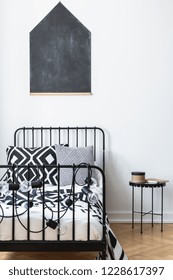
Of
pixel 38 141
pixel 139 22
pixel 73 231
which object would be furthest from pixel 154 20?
pixel 73 231

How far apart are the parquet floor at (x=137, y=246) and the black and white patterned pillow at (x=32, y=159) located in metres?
0.77

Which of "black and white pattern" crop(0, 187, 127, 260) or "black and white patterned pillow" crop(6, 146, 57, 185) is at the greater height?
"black and white patterned pillow" crop(6, 146, 57, 185)

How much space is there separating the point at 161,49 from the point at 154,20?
30 cm

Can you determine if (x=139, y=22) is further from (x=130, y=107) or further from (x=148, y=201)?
(x=148, y=201)

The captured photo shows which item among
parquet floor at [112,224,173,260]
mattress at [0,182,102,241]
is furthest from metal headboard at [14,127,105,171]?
mattress at [0,182,102,241]

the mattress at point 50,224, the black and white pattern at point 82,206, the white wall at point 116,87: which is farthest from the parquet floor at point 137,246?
the mattress at point 50,224

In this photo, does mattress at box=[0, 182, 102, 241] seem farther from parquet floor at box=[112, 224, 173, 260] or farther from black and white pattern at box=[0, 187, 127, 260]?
parquet floor at box=[112, 224, 173, 260]

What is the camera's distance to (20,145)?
4562 millimetres

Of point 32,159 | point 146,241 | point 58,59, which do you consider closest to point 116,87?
point 58,59

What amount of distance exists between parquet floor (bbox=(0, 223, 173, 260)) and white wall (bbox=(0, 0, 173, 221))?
0.33 m

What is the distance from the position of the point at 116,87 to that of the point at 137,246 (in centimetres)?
165

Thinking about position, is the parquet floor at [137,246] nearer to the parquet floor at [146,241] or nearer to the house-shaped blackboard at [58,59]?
the parquet floor at [146,241]

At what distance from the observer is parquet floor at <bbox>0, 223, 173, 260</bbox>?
3.33 meters

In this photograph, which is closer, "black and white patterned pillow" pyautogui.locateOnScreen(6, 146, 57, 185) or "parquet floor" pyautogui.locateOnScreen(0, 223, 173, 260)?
"parquet floor" pyautogui.locateOnScreen(0, 223, 173, 260)
